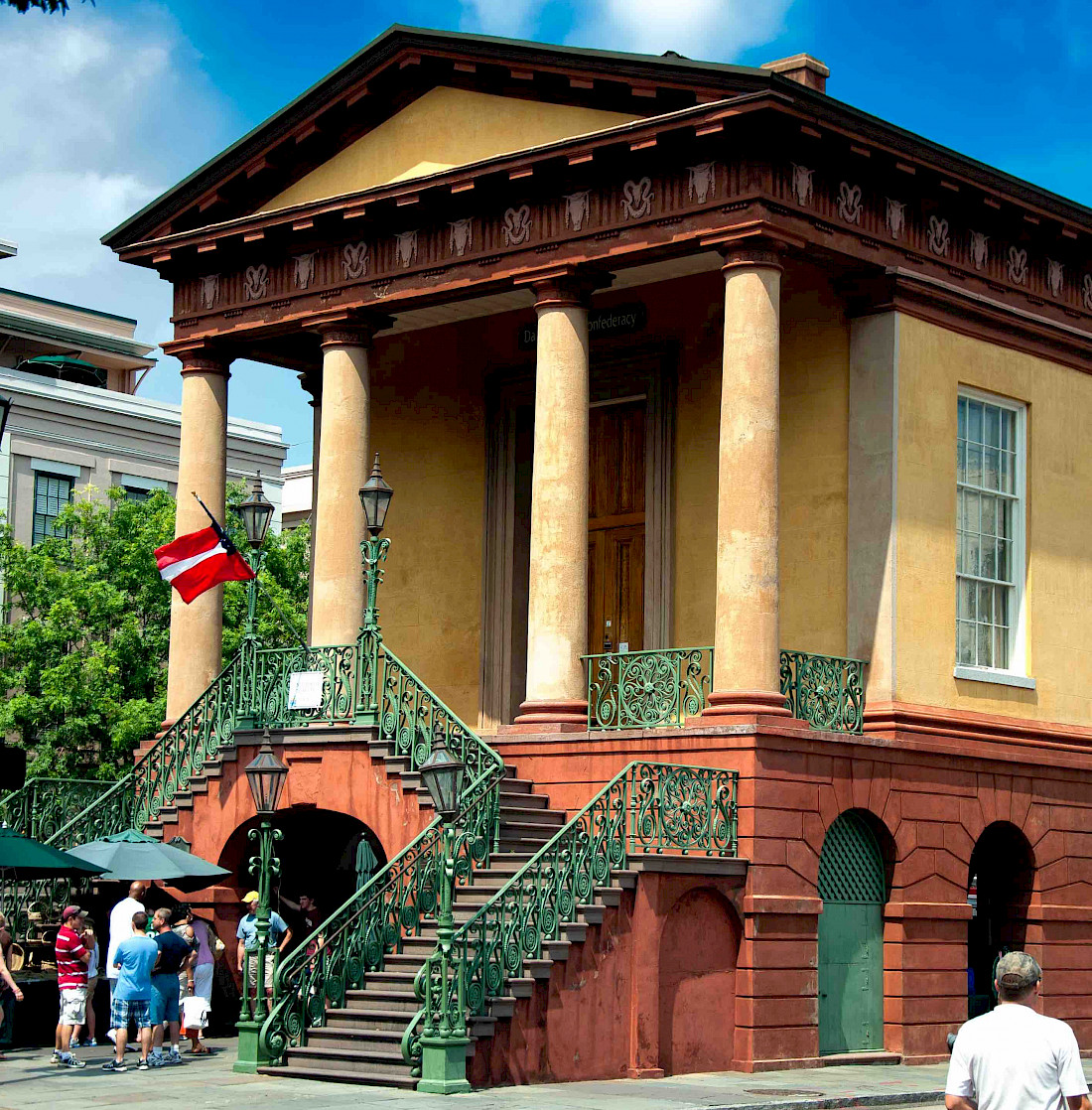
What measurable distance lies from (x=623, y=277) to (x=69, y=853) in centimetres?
976

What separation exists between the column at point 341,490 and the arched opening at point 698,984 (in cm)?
667

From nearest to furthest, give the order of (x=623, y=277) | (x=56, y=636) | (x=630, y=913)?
1. (x=630, y=913)
2. (x=623, y=277)
3. (x=56, y=636)

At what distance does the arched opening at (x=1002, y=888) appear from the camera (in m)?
24.5

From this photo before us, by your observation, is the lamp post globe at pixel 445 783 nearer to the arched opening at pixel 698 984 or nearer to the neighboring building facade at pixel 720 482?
the neighboring building facade at pixel 720 482

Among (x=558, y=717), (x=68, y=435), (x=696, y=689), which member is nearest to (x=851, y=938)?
(x=696, y=689)

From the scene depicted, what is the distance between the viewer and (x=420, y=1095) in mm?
17328

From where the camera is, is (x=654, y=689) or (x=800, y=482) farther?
(x=800, y=482)

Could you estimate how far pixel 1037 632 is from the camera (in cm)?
2559

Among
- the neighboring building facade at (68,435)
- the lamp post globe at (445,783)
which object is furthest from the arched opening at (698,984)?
the neighboring building facade at (68,435)

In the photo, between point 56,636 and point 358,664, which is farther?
point 56,636

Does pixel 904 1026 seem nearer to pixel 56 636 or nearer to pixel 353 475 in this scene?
pixel 353 475

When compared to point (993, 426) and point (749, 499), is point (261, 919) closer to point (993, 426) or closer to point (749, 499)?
point (749, 499)

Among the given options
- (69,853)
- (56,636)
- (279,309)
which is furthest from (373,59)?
(56,636)

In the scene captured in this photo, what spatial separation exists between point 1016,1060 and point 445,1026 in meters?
9.68
